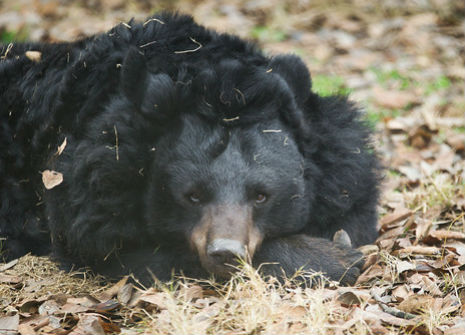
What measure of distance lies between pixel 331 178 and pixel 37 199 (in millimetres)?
2334

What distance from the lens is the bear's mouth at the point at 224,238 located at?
3857 mm

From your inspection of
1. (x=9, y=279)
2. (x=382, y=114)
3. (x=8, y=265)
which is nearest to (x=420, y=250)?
(x=9, y=279)

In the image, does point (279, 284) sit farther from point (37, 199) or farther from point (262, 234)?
point (37, 199)

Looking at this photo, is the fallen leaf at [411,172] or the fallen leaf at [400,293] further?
the fallen leaf at [411,172]

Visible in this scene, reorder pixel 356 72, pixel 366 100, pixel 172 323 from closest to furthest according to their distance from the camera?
pixel 172 323
pixel 366 100
pixel 356 72

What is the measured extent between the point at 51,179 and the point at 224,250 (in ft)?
5.09

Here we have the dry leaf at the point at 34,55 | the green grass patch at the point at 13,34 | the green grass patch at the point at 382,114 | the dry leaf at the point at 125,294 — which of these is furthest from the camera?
the green grass patch at the point at 13,34

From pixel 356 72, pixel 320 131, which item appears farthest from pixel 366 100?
pixel 320 131

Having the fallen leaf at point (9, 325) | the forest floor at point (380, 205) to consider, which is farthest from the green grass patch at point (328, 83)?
the fallen leaf at point (9, 325)

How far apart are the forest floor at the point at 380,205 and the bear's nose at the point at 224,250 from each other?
0.15 meters

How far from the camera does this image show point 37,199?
16.7 feet

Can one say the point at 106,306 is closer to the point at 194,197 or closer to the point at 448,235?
the point at 194,197

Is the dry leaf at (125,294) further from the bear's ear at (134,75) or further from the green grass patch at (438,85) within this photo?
the green grass patch at (438,85)

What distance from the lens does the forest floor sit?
359 cm
